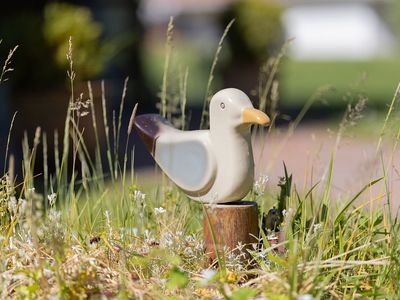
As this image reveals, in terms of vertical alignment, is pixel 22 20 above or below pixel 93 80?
above

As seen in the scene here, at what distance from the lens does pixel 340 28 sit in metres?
41.9

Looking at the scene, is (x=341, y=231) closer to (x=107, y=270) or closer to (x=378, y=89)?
(x=107, y=270)

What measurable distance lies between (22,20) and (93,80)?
0.80m

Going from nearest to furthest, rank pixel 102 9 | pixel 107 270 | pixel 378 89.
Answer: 1. pixel 107 270
2. pixel 102 9
3. pixel 378 89

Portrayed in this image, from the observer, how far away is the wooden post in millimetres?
2896

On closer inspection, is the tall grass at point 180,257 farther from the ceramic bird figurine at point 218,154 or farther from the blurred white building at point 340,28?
the blurred white building at point 340,28

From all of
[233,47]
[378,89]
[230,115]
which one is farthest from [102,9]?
[230,115]

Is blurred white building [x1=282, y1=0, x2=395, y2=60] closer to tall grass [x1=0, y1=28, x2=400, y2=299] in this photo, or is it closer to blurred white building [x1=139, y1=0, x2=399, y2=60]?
blurred white building [x1=139, y1=0, x2=399, y2=60]

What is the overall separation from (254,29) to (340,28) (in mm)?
30440

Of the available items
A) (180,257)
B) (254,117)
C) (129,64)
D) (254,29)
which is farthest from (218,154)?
(129,64)

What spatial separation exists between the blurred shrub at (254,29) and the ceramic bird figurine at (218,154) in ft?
30.9

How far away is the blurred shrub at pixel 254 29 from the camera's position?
1234 centimetres

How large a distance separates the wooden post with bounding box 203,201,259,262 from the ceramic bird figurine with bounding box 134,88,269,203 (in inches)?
1.7

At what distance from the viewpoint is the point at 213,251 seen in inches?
115
